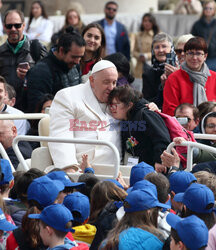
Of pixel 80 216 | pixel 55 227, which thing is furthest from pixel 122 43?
pixel 55 227

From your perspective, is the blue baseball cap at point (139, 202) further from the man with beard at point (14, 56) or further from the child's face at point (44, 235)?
the man with beard at point (14, 56)

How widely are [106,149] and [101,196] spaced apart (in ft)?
5.48

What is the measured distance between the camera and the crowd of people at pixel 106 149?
5.02 metres

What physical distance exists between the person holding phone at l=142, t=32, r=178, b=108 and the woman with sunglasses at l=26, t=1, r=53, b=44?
15.5 feet

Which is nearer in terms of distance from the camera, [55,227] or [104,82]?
[55,227]

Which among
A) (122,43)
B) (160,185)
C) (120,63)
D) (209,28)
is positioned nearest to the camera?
(160,185)

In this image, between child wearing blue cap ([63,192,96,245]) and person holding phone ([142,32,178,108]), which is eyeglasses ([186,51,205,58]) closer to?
person holding phone ([142,32,178,108])

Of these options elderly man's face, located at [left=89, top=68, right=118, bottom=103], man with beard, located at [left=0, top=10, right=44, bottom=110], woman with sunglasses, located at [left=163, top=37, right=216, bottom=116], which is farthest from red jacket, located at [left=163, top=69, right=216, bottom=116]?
man with beard, located at [left=0, top=10, right=44, bottom=110]

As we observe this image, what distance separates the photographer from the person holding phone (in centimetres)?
941

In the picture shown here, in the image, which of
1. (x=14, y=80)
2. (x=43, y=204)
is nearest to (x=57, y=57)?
(x=14, y=80)

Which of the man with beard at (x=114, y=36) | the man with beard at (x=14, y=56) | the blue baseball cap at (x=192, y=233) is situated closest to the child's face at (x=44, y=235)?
the blue baseball cap at (x=192, y=233)

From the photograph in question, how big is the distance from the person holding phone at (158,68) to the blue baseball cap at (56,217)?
450 centimetres

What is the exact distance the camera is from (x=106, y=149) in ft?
23.9

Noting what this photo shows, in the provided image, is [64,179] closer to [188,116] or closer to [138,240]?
[138,240]
